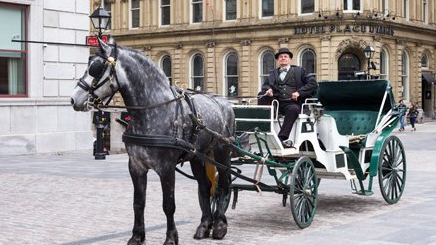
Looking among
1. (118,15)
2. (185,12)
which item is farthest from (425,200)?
(118,15)

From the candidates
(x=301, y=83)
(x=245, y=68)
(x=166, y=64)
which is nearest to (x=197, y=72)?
(x=166, y=64)

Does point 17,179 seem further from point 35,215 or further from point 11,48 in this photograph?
point 11,48

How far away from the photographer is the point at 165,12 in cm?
5034

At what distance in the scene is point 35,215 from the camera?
10.4 metres

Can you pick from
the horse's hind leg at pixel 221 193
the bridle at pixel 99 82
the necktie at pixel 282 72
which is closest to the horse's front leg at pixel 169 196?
the horse's hind leg at pixel 221 193

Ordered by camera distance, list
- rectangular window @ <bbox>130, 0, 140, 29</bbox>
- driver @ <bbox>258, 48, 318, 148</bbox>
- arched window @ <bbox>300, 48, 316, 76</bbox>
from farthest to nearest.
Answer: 1. rectangular window @ <bbox>130, 0, 140, 29</bbox>
2. arched window @ <bbox>300, 48, 316, 76</bbox>
3. driver @ <bbox>258, 48, 318, 148</bbox>

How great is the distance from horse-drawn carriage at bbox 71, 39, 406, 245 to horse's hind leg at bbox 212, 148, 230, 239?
13 mm

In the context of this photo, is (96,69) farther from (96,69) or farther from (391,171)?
(391,171)

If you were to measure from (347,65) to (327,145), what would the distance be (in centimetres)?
3384

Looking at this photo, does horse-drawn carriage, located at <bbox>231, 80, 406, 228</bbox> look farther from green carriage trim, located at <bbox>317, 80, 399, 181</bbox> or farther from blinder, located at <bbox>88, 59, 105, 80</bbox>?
blinder, located at <bbox>88, 59, 105, 80</bbox>

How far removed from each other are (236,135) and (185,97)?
67.6 inches

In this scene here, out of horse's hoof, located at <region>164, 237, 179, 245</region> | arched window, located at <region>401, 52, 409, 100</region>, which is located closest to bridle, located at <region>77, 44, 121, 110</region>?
horse's hoof, located at <region>164, 237, 179, 245</region>

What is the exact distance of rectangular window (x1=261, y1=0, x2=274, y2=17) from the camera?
45.1 meters

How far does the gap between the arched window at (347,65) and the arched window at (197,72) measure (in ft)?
34.5
